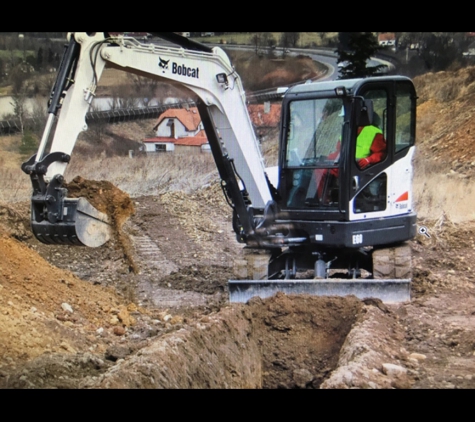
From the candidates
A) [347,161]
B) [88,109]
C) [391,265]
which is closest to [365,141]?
[347,161]

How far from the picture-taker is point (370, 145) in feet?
26.9

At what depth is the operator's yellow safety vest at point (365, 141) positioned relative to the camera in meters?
8.10

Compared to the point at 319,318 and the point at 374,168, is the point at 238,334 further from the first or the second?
the point at 374,168

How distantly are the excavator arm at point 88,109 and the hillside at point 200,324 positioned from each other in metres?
0.94

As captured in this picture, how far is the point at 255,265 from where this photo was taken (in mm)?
8500

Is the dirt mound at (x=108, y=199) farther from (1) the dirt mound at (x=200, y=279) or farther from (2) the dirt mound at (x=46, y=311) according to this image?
(1) the dirt mound at (x=200, y=279)

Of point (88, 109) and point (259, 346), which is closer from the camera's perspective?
point (88, 109)

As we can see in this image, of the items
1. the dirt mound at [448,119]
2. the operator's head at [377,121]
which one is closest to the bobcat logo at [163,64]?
the operator's head at [377,121]

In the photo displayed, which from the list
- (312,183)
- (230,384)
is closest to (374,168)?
(312,183)

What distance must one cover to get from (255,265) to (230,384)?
2104 millimetres

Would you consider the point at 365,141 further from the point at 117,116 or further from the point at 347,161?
the point at 117,116

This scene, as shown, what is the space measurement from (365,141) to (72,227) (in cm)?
340

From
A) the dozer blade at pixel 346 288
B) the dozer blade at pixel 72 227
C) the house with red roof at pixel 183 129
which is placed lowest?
the dozer blade at pixel 346 288

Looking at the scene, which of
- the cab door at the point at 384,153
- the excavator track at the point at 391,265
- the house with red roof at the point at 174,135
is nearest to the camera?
the cab door at the point at 384,153
